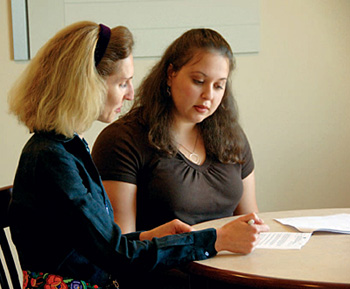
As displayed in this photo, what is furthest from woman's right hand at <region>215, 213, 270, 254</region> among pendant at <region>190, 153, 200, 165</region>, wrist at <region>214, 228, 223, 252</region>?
pendant at <region>190, 153, 200, 165</region>

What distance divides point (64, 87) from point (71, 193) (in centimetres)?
26

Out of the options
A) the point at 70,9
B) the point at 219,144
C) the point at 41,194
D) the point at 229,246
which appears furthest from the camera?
the point at 70,9

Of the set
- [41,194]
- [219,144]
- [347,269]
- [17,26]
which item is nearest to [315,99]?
[219,144]

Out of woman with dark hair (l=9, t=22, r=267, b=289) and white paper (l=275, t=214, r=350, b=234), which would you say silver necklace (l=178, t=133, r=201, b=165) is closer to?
white paper (l=275, t=214, r=350, b=234)

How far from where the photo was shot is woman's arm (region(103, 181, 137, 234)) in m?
1.96

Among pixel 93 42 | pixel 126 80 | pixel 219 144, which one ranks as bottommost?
pixel 219 144

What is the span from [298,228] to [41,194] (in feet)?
2.72

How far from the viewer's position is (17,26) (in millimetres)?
2988

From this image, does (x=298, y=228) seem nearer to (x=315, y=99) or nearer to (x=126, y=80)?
(x=126, y=80)

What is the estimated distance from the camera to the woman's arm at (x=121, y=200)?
1962 mm

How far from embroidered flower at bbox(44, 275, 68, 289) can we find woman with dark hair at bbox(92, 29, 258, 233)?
67 centimetres

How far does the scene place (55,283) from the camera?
4.26 feet

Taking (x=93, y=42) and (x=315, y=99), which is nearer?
(x=93, y=42)

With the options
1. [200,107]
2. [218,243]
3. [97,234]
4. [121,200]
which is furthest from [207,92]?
[97,234]
